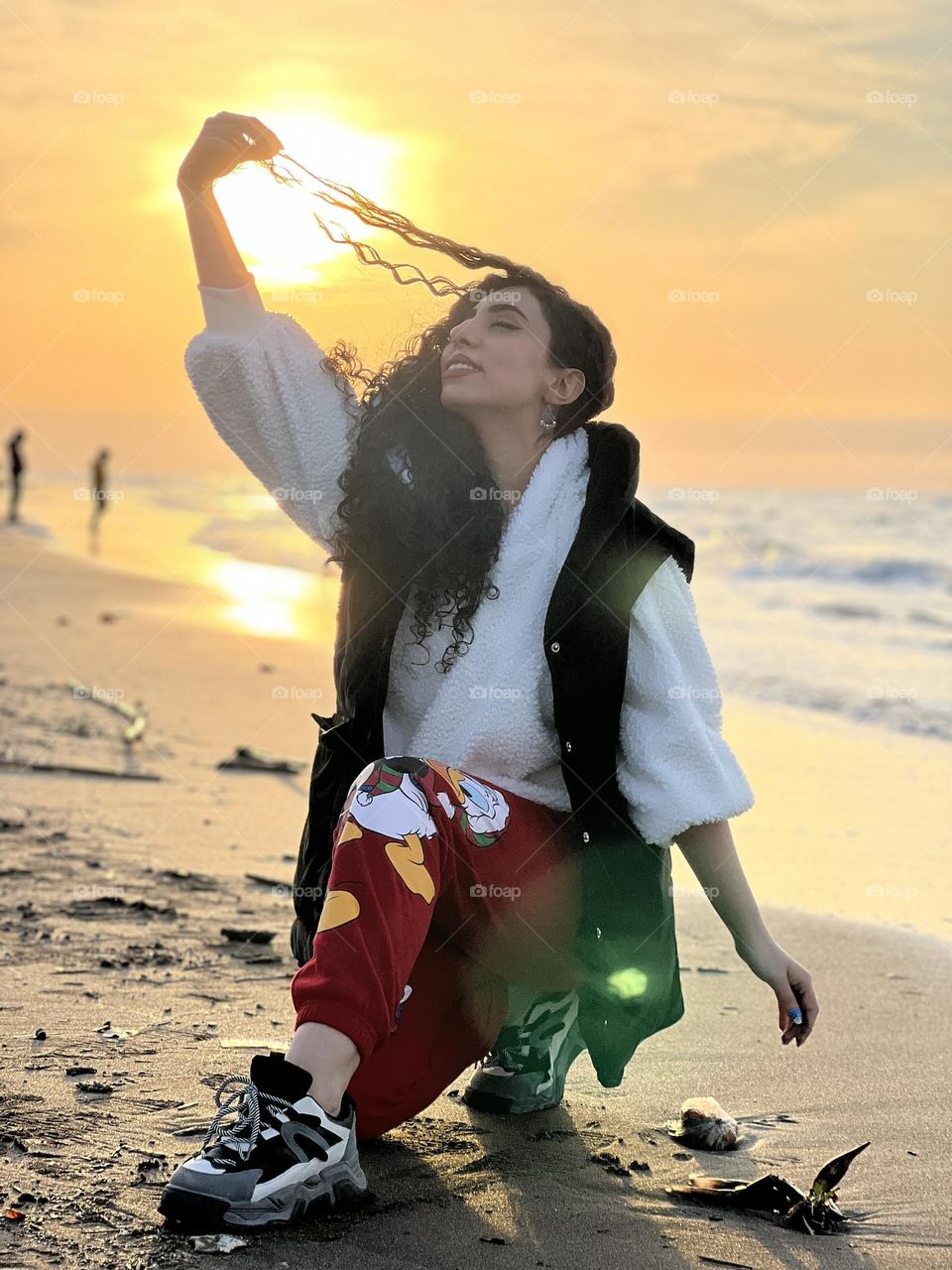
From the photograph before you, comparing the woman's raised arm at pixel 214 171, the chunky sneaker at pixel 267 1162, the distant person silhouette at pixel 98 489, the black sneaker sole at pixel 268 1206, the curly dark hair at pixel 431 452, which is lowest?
the distant person silhouette at pixel 98 489

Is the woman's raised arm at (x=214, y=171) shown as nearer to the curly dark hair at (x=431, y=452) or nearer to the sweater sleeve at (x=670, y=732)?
the curly dark hair at (x=431, y=452)

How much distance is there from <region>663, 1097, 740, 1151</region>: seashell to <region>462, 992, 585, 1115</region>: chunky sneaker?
23 cm

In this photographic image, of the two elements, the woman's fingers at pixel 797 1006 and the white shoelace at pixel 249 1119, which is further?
the woman's fingers at pixel 797 1006

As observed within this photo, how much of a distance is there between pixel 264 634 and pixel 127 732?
4.65 metres

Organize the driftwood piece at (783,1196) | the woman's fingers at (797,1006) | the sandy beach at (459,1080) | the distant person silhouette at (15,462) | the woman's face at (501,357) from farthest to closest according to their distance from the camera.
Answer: the distant person silhouette at (15,462) < the woman's face at (501,357) < the woman's fingers at (797,1006) < the driftwood piece at (783,1196) < the sandy beach at (459,1080)

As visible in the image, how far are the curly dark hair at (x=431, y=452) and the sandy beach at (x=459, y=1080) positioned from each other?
35.4 inches

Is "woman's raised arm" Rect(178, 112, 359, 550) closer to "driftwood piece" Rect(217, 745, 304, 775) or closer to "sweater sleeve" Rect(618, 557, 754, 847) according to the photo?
"sweater sleeve" Rect(618, 557, 754, 847)

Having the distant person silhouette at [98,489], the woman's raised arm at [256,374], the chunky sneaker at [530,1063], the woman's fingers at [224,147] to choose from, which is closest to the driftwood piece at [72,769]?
the woman's raised arm at [256,374]

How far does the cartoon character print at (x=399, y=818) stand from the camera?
2150mm

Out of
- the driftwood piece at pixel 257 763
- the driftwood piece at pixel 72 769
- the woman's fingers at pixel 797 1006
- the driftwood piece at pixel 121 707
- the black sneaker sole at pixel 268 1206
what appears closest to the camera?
the black sneaker sole at pixel 268 1206

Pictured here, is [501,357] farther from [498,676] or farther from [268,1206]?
[268,1206]

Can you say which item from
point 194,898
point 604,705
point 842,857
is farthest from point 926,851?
point 604,705

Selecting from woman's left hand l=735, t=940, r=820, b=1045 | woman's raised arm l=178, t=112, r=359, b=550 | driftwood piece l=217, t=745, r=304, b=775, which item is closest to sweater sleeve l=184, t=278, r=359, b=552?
woman's raised arm l=178, t=112, r=359, b=550

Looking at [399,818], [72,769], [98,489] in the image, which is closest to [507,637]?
[399,818]
